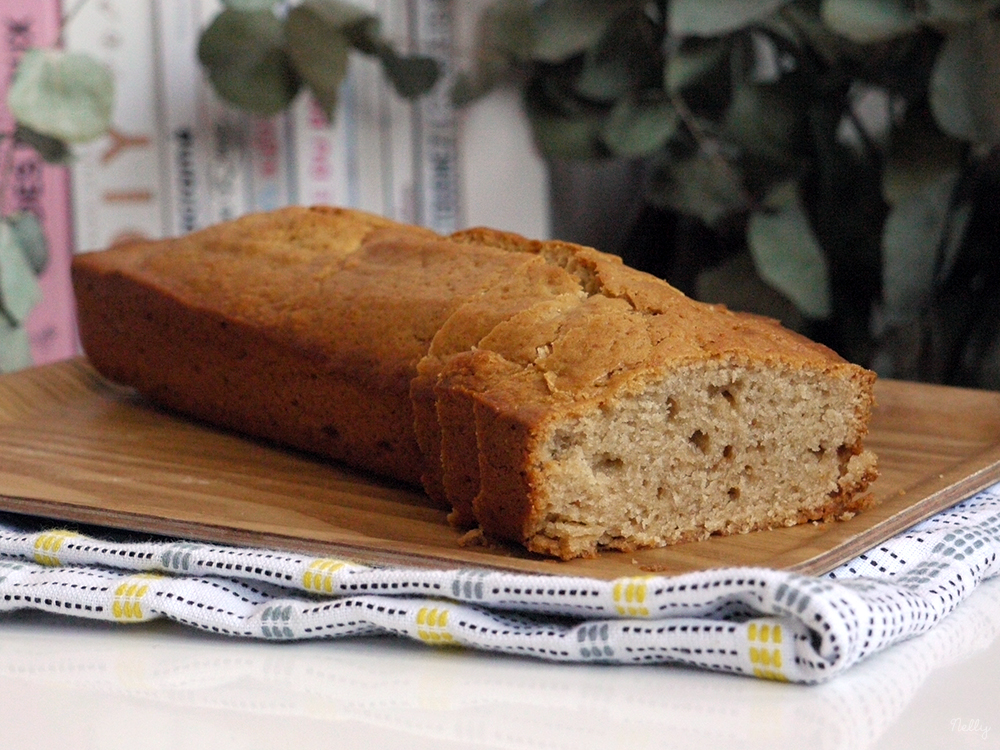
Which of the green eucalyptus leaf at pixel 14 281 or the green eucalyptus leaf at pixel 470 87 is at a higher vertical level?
the green eucalyptus leaf at pixel 470 87

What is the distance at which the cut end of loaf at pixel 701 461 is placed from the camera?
1587 millimetres

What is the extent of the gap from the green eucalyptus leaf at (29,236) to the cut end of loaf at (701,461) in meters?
1.46

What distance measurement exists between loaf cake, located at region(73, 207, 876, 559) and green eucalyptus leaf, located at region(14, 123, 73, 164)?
58 cm

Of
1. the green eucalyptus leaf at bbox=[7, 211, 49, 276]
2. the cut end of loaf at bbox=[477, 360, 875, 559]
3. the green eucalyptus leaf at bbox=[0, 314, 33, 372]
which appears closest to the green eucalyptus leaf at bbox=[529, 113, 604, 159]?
the green eucalyptus leaf at bbox=[7, 211, 49, 276]

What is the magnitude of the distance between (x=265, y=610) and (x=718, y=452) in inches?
23.1

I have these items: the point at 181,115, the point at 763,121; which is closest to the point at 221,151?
the point at 181,115

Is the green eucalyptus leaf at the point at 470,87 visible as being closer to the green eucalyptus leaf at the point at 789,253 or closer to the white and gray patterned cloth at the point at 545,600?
the green eucalyptus leaf at the point at 789,253

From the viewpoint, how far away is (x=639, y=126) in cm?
317

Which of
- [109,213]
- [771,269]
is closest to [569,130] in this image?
[771,269]

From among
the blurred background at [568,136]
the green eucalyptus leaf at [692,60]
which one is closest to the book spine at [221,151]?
the blurred background at [568,136]

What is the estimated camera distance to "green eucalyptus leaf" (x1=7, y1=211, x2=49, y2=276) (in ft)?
8.89

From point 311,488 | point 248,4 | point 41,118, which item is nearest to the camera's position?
point 311,488

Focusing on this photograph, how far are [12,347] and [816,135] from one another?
5.89ft

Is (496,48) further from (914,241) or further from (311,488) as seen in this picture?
(311,488)
